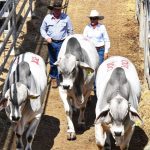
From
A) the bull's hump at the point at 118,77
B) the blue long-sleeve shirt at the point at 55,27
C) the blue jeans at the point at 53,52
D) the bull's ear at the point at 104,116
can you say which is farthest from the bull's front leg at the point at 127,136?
the blue long-sleeve shirt at the point at 55,27

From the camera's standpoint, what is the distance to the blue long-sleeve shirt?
10.5 metres

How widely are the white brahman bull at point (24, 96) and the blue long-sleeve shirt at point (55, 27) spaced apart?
1.51 meters

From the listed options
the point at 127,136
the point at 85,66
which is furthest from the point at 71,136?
the point at 127,136

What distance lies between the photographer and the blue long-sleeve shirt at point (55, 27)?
1046cm

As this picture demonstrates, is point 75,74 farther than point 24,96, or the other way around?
point 75,74

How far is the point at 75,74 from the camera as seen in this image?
8.70 metres

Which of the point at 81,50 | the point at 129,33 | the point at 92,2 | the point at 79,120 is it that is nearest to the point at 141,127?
the point at 79,120

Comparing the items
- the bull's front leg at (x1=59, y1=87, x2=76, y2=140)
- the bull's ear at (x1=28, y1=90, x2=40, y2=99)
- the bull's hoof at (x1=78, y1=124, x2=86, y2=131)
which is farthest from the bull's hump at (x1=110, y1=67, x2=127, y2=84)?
the bull's hoof at (x1=78, y1=124, x2=86, y2=131)

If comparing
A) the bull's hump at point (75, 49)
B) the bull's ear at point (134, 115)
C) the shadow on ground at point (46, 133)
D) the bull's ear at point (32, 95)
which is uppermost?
the bull's hump at point (75, 49)

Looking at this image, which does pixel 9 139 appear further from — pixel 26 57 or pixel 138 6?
pixel 138 6

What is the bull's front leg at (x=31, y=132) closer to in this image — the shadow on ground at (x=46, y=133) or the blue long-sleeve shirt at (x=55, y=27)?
the shadow on ground at (x=46, y=133)

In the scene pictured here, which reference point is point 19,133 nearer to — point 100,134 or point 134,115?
point 100,134

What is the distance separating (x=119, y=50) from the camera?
13078 mm

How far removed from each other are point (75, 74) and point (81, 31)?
5.63 metres
